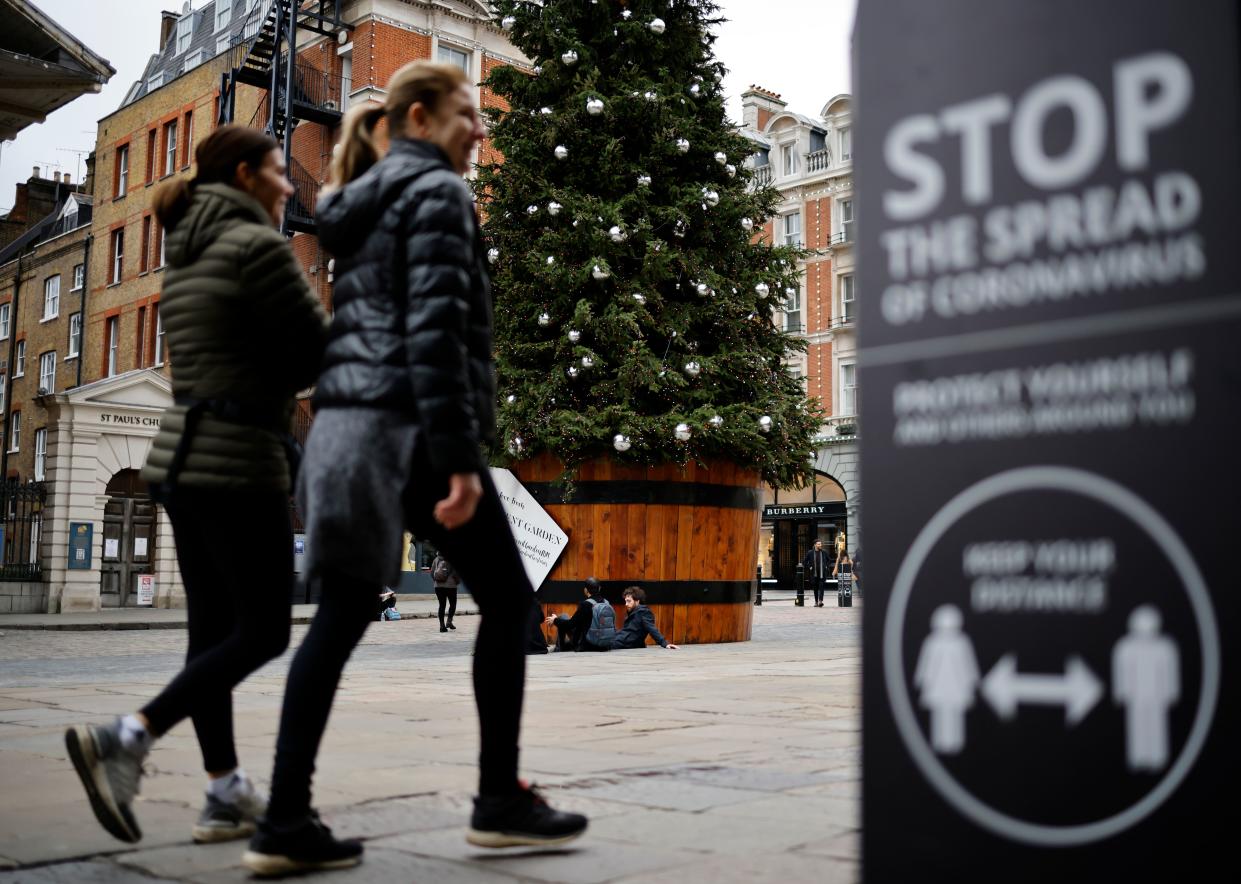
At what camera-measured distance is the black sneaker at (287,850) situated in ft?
8.98

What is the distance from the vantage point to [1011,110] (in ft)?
5.56

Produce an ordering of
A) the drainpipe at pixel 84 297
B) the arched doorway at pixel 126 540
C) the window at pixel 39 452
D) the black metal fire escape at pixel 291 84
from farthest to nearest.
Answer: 1. the drainpipe at pixel 84 297
2. the window at pixel 39 452
3. the black metal fire escape at pixel 291 84
4. the arched doorway at pixel 126 540

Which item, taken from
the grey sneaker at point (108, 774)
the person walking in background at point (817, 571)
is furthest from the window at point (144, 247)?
the grey sneaker at point (108, 774)

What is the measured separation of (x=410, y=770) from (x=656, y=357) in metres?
8.91

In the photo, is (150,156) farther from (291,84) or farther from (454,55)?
(454,55)

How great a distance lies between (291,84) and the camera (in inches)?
1186

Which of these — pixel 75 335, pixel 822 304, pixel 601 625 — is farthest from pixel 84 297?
pixel 601 625

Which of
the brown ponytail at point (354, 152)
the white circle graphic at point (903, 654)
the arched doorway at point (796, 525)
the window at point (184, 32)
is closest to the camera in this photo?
the white circle graphic at point (903, 654)

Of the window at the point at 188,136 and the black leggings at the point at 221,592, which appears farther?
the window at the point at 188,136

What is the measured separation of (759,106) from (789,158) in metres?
3.21

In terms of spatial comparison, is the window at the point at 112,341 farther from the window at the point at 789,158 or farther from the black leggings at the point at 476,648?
the black leggings at the point at 476,648

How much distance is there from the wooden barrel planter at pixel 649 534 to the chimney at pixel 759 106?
3521cm

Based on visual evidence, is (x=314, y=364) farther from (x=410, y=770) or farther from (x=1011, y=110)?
(x=1011, y=110)

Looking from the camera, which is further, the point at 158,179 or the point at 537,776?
the point at 158,179
